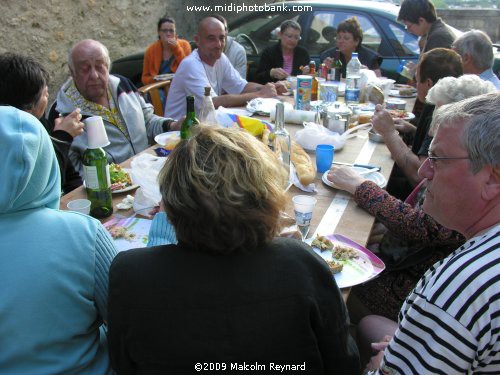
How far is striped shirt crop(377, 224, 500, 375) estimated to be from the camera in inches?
33.7

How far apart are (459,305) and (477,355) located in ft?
0.38

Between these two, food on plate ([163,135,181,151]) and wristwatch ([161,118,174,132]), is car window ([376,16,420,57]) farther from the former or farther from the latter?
food on plate ([163,135,181,151])

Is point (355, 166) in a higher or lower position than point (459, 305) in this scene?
lower

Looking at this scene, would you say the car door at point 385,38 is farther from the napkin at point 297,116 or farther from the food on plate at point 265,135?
the food on plate at point 265,135

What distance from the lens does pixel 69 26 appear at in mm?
5641

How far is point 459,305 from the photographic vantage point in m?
0.87

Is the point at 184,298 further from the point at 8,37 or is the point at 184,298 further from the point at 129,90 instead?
the point at 8,37

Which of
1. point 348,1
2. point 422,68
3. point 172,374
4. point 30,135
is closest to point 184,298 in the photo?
point 172,374

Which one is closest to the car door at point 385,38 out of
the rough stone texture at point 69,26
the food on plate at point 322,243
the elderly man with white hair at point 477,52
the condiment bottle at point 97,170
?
the elderly man with white hair at point 477,52

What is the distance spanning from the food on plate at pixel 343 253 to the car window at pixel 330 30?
455 centimetres

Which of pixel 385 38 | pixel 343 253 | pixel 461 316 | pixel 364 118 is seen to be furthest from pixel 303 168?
pixel 385 38

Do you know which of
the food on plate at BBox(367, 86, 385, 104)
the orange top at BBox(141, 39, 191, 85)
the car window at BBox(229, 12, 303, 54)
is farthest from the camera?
the car window at BBox(229, 12, 303, 54)

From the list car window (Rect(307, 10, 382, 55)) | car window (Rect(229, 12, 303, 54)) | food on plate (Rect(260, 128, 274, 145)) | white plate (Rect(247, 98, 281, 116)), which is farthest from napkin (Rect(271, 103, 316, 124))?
car window (Rect(229, 12, 303, 54))

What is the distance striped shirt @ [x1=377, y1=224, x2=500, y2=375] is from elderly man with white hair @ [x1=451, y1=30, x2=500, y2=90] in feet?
10.4
